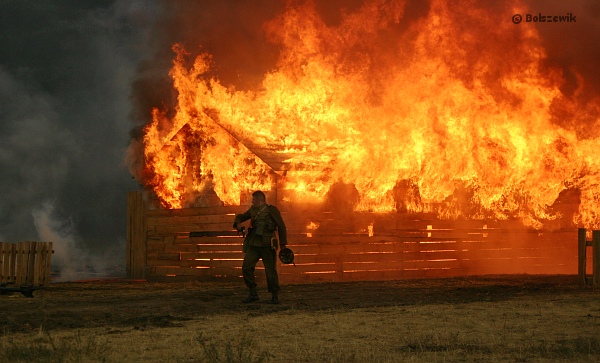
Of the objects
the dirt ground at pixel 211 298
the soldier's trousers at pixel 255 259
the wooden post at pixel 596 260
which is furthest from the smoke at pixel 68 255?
the wooden post at pixel 596 260

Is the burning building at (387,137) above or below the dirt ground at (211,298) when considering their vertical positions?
above

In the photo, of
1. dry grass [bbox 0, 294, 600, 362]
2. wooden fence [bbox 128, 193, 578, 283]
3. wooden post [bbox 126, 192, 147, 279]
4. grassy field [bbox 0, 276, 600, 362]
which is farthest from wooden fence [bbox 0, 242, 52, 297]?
dry grass [bbox 0, 294, 600, 362]

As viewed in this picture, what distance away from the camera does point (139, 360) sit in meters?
8.42

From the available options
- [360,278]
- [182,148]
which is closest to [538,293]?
[360,278]

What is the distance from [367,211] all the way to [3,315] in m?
10.7

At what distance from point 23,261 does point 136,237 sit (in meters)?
4.69

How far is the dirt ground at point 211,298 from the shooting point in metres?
11.7

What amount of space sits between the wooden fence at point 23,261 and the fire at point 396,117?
5.05 meters

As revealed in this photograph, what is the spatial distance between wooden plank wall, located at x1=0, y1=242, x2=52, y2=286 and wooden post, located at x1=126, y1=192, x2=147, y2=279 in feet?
14.1

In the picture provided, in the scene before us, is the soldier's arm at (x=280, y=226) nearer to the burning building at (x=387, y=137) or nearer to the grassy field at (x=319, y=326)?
the grassy field at (x=319, y=326)

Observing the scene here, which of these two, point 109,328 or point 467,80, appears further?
point 467,80

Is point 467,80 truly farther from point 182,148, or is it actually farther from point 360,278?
point 182,148

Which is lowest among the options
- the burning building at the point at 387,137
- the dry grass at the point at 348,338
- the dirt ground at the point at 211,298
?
the dry grass at the point at 348,338

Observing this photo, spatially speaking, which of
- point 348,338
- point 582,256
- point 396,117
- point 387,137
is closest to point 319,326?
point 348,338
